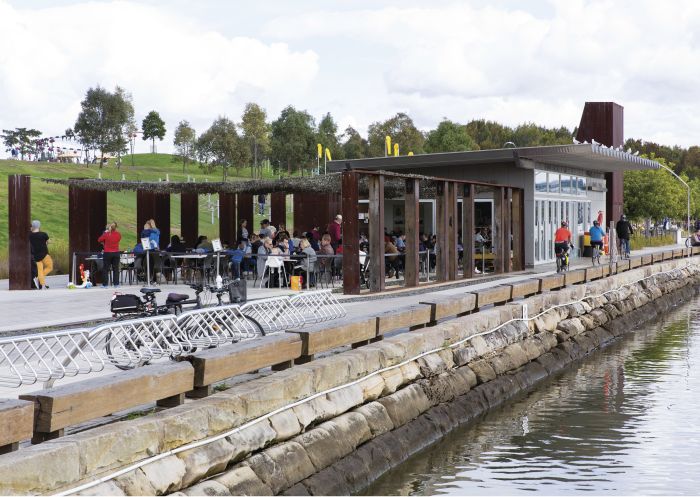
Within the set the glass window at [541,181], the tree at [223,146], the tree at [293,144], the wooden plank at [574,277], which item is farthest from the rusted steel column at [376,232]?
the tree at [293,144]

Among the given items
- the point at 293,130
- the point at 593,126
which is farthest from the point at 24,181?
the point at 293,130

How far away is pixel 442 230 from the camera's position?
24.7 m

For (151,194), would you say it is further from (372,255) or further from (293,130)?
(293,130)

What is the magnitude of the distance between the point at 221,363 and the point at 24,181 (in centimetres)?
1530

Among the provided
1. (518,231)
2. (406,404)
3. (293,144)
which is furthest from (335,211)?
(293,144)

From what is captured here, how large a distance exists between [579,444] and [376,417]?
2506 mm

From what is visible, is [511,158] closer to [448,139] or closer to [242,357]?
[242,357]

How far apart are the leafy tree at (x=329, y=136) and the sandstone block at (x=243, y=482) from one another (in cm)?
8573

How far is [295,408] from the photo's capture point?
9117 millimetres

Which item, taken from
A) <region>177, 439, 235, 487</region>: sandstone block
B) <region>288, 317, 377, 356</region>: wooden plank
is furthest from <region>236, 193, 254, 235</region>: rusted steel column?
<region>177, 439, 235, 487</region>: sandstone block

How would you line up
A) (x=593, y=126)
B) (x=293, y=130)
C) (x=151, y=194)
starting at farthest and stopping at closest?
1. (x=293, y=130)
2. (x=593, y=126)
3. (x=151, y=194)

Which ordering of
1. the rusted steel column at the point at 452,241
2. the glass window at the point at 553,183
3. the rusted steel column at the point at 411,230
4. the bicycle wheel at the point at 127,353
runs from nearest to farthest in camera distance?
the bicycle wheel at the point at 127,353
the rusted steel column at the point at 411,230
the rusted steel column at the point at 452,241
the glass window at the point at 553,183

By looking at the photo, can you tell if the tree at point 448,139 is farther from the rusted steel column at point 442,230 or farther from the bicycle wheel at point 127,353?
the bicycle wheel at point 127,353

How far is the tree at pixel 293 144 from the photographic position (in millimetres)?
91875
